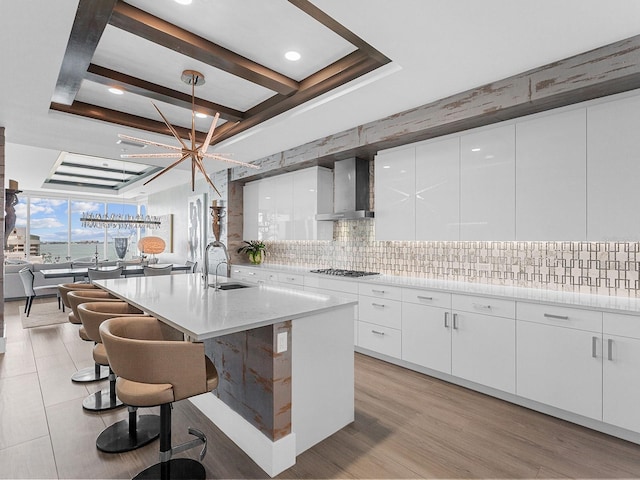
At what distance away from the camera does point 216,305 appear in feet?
7.30

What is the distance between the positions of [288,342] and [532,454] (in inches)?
66.3

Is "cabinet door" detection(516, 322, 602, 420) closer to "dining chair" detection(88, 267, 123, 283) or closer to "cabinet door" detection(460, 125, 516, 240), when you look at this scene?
"cabinet door" detection(460, 125, 516, 240)

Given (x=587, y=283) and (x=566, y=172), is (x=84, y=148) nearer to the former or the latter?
(x=566, y=172)

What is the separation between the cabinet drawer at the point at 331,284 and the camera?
402cm

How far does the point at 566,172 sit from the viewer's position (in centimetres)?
268

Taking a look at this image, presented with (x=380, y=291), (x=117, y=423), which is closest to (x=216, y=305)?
(x=117, y=423)

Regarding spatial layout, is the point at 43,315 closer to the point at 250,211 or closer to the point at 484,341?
the point at 250,211

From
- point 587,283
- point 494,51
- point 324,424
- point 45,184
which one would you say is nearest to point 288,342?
point 324,424

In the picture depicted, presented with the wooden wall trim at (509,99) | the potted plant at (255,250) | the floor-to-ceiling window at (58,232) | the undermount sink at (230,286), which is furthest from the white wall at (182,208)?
the undermount sink at (230,286)

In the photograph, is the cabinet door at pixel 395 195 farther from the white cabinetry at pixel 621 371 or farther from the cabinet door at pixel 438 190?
the white cabinetry at pixel 621 371

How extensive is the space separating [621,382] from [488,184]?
1.74 meters

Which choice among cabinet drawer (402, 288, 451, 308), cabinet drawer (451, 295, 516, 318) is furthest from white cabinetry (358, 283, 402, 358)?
cabinet drawer (451, 295, 516, 318)

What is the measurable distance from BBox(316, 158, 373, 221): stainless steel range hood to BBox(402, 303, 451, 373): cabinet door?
4.80ft

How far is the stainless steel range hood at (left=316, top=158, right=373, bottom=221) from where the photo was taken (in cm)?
442
